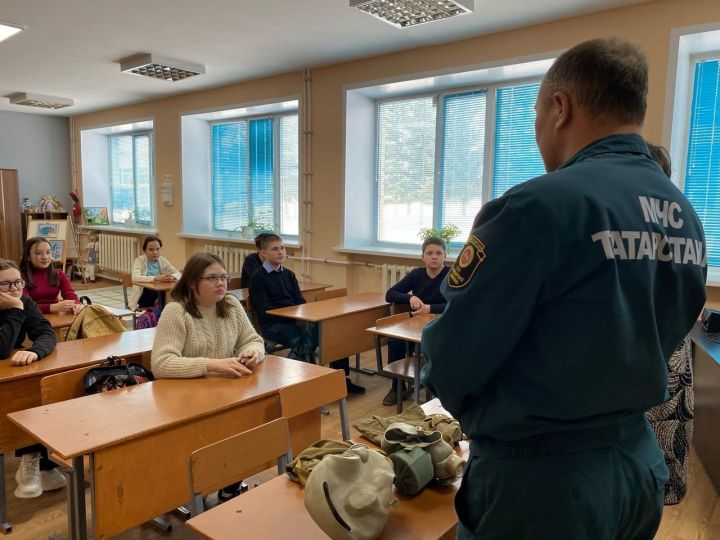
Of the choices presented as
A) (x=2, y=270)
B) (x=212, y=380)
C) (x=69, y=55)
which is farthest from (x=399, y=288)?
(x=69, y=55)

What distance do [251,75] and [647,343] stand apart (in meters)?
6.05

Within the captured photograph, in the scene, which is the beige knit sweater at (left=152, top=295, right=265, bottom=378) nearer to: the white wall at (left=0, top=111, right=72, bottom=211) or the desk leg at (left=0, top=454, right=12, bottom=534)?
the desk leg at (left=0, top=454, right=12, bottom=534)

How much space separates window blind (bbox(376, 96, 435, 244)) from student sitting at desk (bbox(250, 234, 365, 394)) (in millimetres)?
1719

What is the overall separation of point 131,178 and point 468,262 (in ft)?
31.2

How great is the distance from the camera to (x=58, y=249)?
8109mm

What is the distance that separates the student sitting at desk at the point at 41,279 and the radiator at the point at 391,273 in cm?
275

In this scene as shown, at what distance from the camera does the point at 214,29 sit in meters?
4.57

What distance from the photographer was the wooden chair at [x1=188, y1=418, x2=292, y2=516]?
5.24 feet

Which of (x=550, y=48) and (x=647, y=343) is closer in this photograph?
(x=647, y=343)

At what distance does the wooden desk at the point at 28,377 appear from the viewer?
7.63ft

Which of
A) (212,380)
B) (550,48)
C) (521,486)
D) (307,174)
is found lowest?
(212,380)

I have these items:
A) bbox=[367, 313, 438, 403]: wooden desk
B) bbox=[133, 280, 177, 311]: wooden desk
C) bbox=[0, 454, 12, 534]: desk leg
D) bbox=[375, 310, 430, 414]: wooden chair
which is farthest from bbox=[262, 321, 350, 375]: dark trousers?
bbox=[0, 454, 12, 534]: desk leg

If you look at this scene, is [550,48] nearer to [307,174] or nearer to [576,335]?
[307,174]

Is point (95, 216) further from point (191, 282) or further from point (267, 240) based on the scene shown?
point (191, 282)
